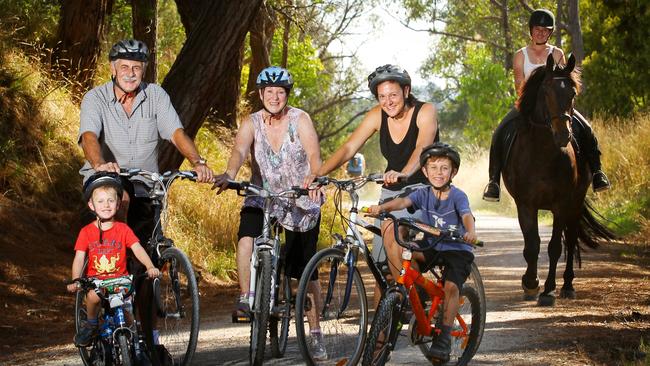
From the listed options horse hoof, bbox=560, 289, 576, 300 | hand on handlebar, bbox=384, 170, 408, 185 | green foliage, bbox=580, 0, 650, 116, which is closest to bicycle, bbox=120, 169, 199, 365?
hand on handlebar, bbox=384, 170, 408, 185

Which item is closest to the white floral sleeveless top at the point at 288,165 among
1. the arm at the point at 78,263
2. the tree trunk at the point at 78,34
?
the arm at the point at 78,263

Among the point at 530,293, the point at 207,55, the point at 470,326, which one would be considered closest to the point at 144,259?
the point at 470,326

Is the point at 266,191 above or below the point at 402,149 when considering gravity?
below

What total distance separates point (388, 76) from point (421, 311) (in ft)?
5.44

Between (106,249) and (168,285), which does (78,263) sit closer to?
(106,249)

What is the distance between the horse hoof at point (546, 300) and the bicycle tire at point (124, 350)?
6.13 metres

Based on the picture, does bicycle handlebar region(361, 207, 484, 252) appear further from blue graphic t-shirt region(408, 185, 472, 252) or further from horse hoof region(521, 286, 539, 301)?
A: horse hoof region(521, 286, 539, 301)

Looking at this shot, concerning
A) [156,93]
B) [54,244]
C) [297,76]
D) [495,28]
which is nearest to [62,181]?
[54,244]

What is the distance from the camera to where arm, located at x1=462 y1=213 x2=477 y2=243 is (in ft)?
25.5

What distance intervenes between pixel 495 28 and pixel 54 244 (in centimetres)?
5336

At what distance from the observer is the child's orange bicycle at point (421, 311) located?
7430 mm

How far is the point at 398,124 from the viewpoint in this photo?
28.7 feet

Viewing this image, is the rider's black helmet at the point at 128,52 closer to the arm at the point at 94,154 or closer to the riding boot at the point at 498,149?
the arm at the point at 94,154

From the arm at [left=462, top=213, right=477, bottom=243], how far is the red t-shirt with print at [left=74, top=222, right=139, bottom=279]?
2.03 metres
